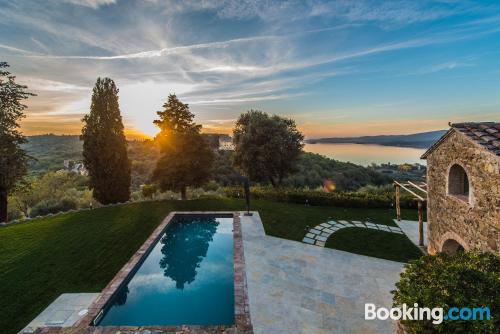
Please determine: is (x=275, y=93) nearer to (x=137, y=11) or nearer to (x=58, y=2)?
(x=137, y=11)

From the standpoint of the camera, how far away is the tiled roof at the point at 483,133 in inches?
233

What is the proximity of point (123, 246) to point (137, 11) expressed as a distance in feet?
35.8

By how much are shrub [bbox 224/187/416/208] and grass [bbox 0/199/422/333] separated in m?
0.67

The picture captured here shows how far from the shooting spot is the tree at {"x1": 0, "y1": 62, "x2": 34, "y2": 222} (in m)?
16.3

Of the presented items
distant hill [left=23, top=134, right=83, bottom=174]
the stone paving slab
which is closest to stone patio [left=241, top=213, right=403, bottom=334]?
the stone paving slab

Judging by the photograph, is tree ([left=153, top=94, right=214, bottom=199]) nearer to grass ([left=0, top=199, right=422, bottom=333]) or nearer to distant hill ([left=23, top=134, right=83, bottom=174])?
grass ([left=0, top=199, right=422, bottom=333])

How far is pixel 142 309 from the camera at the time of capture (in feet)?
24.3

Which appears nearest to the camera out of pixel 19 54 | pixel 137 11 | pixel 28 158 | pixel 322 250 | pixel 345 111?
pixel 322 250

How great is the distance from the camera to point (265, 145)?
2172cm

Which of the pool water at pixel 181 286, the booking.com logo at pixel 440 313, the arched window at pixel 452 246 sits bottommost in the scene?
the pool water at pixel 181 286

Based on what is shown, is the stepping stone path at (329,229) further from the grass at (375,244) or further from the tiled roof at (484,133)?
the tiled roof at (484,133)

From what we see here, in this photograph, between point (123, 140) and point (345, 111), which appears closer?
point (123, 140)

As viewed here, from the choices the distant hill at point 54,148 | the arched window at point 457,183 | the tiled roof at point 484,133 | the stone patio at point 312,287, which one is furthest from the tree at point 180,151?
the distant hill at point 54,148

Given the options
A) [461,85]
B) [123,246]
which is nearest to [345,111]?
[461,85]
